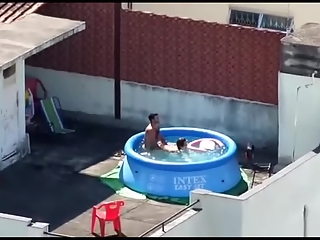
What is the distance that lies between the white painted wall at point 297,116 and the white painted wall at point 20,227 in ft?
20.8

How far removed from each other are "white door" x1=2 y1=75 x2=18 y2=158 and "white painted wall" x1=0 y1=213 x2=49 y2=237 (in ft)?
14.3

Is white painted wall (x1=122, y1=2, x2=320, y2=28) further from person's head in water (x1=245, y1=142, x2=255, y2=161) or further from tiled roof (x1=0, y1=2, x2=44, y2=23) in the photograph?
person's head in water (x1=245, y1=142, x2=255, y2=161)

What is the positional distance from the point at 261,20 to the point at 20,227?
10422 millimetres

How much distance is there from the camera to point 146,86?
27.2 m

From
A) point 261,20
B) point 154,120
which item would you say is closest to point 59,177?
point 154,120

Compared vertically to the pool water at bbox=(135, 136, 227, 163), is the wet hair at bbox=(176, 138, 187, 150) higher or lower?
higher

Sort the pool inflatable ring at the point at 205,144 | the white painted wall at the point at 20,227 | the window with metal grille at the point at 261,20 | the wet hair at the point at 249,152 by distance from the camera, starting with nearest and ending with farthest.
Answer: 1. the white painted wall at the point at 20,227
2. the pool inflatable ring at the point at 205,144
3. the wet hair at the point at 249,152
4. the window with metal grille at the point at 261,20

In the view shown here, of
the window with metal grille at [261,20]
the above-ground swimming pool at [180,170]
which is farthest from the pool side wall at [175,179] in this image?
the window with metal grille at [261,20]

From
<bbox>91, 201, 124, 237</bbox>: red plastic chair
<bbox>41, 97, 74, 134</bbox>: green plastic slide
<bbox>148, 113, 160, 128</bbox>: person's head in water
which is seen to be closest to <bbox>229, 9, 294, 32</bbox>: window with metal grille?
<bbox>41, 97, 74, 134</bbox>: green plastic slide

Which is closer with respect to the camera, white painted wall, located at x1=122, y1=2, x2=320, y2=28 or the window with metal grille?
white painted wall, located at x1=122, y1=2, x2=320, y2=28

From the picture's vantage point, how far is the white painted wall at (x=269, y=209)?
870 inches

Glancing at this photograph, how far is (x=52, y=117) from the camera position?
A: 27141mm

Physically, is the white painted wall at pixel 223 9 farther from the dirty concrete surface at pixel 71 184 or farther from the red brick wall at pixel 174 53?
the dirty concrete surface at pixel 71 184

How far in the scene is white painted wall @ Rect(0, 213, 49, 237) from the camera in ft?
67.6
